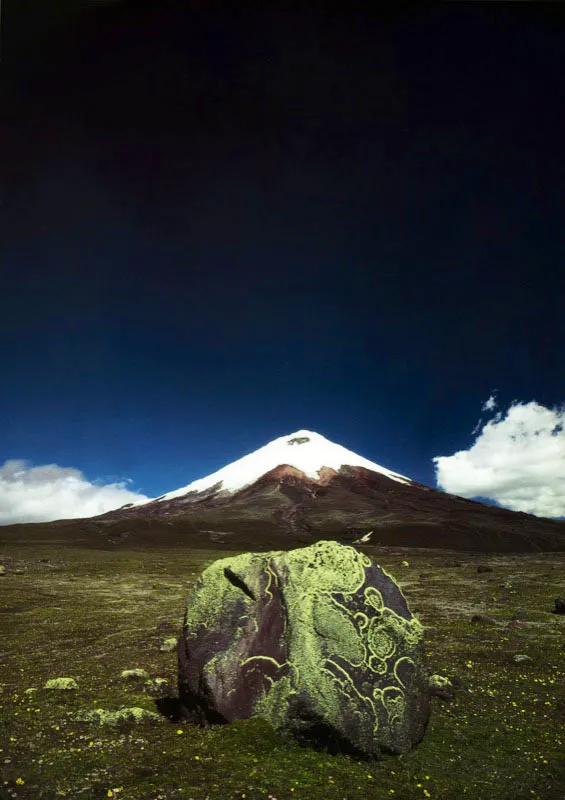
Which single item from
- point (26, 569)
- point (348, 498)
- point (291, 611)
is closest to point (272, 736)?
point (291, 611)

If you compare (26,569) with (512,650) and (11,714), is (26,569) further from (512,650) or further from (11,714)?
(512,650)

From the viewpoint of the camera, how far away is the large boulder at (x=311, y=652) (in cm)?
935

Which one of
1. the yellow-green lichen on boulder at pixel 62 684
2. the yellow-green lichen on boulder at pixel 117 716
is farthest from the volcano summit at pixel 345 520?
the yellow-green lichen on boulder at pixel 117 716

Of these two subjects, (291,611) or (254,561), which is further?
(254,561)

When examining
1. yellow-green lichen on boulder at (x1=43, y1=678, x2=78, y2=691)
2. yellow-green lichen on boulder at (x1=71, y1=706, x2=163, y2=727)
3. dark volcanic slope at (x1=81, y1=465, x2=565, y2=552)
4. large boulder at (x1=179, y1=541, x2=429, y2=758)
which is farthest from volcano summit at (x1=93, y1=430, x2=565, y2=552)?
large boulder at (x1=179, y1=541, x2=429, y2=758)

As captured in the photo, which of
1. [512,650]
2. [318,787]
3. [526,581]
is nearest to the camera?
[318,787]

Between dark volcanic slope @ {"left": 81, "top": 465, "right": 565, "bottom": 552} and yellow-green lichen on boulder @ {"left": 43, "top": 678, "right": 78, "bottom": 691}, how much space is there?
96.6 metres

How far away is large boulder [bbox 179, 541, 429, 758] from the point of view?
935 cm


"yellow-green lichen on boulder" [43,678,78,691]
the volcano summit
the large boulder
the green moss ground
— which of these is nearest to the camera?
the green moss ground

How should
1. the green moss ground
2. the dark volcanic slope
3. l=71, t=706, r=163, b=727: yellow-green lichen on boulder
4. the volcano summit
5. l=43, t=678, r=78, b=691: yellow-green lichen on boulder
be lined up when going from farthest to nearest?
the dark volcanic slope → the volcano summit → l=43, t=678, r=78, b=691: yellow-green lichen on boulder → l=71, t=706, r=163, b=727: yellow-green lichen on boulder → the green moss ground

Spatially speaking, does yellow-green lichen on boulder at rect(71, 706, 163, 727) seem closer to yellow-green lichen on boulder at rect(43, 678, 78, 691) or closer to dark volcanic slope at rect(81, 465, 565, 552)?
yellow-green lichen on boulder at rect(43, 678, 78, 691)

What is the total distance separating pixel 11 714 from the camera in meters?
11.3

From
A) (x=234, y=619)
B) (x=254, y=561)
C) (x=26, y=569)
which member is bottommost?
(x=26, y=569)

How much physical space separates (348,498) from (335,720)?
168 metres
